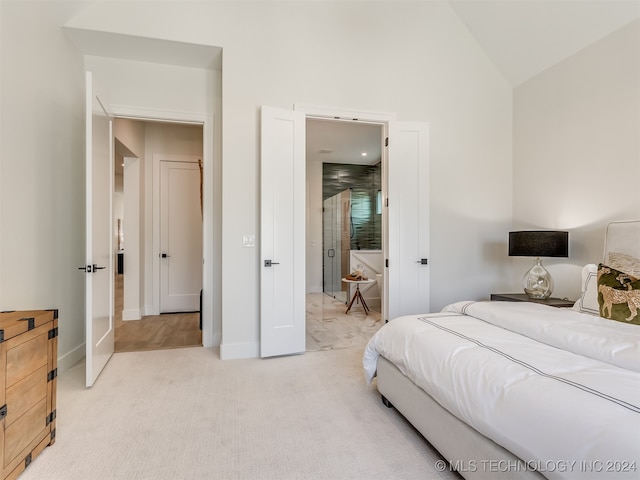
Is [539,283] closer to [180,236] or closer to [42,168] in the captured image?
[42,168]

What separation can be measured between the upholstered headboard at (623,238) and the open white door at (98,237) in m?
3.69

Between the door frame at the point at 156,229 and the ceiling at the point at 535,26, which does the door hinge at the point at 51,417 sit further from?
the ceiling at the point at 535,26

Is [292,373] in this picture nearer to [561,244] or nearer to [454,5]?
[561,244]

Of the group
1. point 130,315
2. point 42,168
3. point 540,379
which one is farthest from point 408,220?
point 130,315

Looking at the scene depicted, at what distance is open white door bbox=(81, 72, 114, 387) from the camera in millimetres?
2346

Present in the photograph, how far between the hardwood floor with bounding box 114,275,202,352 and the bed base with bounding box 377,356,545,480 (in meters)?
2.30

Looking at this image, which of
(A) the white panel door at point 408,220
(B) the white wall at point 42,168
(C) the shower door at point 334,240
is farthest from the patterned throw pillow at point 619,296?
(C) the shower door at point 334,240

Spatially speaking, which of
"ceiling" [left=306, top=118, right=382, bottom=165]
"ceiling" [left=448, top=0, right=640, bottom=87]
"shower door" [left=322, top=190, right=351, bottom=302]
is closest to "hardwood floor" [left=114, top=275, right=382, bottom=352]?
"shower door" [left=322, top=190, right=351, bottom=302]

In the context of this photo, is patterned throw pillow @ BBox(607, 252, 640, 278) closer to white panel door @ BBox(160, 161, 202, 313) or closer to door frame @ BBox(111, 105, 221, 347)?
door frame @ BBox(111, 105, 221, 347)

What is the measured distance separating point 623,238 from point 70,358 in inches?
177

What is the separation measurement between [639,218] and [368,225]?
14.5ft

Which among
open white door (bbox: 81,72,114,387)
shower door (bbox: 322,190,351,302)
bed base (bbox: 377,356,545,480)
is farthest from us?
shower door (bbox: 322,190,351,302)

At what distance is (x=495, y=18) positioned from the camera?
3299 millimetres

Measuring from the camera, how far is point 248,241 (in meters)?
3.08
